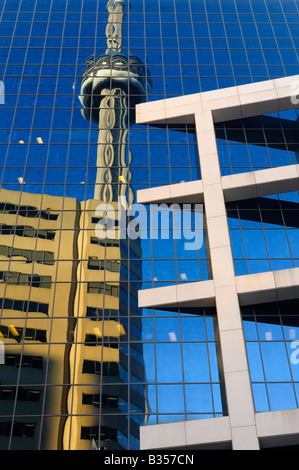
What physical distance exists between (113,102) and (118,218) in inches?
427

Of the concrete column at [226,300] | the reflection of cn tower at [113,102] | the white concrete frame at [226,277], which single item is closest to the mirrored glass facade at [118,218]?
the reflection of cn tower at [113,102]

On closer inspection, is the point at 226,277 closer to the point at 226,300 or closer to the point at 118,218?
the point at 226,300

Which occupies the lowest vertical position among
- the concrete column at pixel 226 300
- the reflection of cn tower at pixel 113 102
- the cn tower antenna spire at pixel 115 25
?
the concrete column at pixel 226 300

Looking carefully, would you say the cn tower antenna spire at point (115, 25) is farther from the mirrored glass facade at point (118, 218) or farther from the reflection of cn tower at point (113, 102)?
the mirrored glass facade at point (118, 218)

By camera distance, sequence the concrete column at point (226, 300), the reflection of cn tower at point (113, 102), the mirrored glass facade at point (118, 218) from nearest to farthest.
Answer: the concrete column at point (226, 300) < the mirrored glass facade at point (118, 218) < the reflection of cn tower at point (113, 102)

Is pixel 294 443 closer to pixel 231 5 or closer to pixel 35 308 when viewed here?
pixel 35 308

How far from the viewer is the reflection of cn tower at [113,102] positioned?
111 feet

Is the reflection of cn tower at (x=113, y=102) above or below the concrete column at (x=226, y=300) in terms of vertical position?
above

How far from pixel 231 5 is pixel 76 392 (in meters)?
37.6

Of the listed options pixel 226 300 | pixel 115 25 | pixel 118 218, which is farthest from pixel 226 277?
pixel 115 25

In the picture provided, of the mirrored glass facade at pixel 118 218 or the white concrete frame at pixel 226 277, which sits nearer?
the white concrete frame at pixel 226 277

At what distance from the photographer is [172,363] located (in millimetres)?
27203

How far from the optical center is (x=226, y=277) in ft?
93.2

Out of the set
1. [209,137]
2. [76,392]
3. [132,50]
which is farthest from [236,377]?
[132,50]
